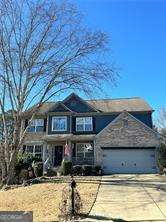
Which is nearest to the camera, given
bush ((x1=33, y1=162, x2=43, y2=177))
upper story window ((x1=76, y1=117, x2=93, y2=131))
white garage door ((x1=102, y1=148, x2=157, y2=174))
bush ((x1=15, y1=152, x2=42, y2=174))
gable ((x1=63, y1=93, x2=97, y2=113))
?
bush ((x1=15, y1=152, x2=42, y2=174))

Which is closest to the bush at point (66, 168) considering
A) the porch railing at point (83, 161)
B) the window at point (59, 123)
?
the porch railing at point (83, 161)

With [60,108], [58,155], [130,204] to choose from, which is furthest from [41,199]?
[60,108]

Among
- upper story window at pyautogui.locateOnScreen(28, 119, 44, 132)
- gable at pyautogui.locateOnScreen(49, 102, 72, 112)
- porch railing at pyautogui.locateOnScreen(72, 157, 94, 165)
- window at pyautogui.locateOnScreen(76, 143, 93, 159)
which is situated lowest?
porch railing at pyautogui.locateOnScreen(72, 157, 94, 165)

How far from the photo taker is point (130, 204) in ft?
46.3

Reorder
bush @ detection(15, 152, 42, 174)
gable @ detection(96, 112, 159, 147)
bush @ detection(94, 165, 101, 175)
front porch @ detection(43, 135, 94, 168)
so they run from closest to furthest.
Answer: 1. bush @ detection(15, 152, 42, 174)
2. bush @ detection(94, 165, 101, 175)
3. gable @ detection(96, 112, 159, 147)
4. front porch @ detection(43, 135, 94, 168)

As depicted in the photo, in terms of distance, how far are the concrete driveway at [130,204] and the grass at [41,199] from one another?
0.55m

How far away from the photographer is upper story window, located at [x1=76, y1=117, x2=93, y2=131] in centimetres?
3544

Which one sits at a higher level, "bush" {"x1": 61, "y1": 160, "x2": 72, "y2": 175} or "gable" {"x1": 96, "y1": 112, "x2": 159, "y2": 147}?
"gable" {"x1": 96, "y1": 112, "x2": 159, "y2": 147}

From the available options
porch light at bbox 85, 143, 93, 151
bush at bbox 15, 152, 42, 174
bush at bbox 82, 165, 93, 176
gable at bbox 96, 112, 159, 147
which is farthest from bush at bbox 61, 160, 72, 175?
porch light at bbox 85, 143, 93, 151

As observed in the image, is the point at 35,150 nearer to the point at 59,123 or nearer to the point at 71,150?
the point at 59,123

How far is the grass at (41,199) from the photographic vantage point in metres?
13.0

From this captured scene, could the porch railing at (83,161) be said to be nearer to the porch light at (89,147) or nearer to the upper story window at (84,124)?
the porch light at (89,147)

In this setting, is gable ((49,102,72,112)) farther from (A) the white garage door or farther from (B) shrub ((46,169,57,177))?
(B) shrub ((46,169,57,177))

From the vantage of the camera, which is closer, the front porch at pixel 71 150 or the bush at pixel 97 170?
the bush at pixel 97 170
